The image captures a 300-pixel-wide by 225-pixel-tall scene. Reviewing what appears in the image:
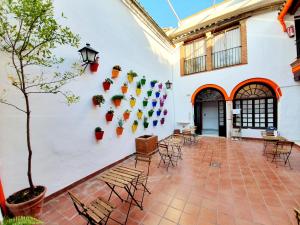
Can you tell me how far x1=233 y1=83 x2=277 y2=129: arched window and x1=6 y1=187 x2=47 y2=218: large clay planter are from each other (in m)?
8.02

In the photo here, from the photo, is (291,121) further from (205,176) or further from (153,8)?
(153,8)

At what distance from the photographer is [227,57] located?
25.2ft

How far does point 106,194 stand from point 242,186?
2.80 meters

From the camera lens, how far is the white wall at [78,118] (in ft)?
8.08

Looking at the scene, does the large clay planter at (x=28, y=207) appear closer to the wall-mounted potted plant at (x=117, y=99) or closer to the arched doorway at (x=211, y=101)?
the wall-mounted potted plant at (x=117, y=99)

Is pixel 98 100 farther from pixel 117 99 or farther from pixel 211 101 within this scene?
pixel 211 101

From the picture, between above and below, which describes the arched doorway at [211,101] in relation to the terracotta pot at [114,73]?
below

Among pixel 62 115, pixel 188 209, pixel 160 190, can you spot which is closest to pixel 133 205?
pixel 160 190

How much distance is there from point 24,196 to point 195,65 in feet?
28.9

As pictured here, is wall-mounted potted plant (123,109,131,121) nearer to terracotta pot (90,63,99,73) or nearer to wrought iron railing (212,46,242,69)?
terracotta pot (90,63,99,73)

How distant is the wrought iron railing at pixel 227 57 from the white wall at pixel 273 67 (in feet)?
1.21

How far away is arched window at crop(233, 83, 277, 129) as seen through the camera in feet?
22.2

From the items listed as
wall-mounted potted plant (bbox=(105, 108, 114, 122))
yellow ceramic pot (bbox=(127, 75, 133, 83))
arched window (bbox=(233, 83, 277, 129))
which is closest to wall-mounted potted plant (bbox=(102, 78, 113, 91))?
wall-mounted potted plant (bbox=(105, 108, 114, 122))

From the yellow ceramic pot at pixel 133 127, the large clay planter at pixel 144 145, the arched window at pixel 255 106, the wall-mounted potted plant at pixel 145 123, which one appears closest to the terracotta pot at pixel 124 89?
the yellow ceramic pot at pixel 133 127
